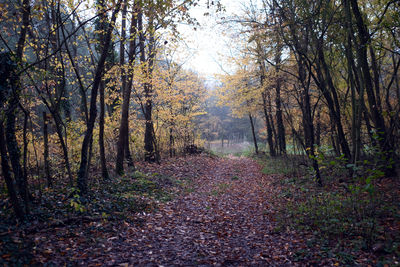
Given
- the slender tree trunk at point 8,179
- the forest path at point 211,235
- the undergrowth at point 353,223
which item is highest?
the slender tree trunk at point 8,179

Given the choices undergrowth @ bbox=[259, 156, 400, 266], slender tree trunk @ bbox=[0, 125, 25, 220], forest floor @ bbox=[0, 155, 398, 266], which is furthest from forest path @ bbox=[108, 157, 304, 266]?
slender tree trunk @ bbox=[0, 125, 25, 220]

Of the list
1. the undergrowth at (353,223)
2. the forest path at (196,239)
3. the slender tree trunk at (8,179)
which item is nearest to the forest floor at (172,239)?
the forest path at (196,239)

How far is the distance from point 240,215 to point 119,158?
5659 millimetres

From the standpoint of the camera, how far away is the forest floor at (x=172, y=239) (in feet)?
12.4

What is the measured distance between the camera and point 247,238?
5.10 metres

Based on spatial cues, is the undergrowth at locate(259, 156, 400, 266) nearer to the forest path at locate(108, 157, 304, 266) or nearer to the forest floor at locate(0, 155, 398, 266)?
the forest floor at locate(0, 155, 398, 266)

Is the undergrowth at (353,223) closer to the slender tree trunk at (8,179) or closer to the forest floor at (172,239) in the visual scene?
the forest floor at (172,239)

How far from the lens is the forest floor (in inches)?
149

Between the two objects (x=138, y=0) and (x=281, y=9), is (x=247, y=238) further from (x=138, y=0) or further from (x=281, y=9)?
(x=281, y=9)

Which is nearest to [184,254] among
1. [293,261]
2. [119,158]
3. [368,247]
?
[293,261]

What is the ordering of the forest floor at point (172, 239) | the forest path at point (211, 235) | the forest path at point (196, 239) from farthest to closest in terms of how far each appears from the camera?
the forest path at point (211, 235) → the forest path at point (196, 239) → the forest floor at point (172, 239)

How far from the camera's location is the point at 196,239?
504 centimetres

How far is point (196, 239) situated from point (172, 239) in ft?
1.65

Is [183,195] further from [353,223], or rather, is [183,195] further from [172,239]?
[353,223]
